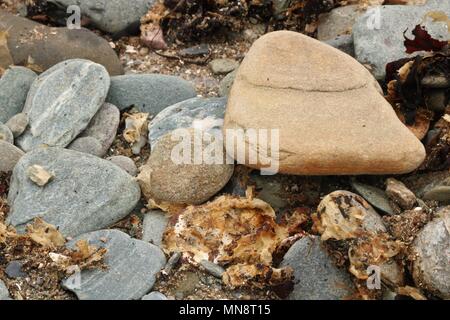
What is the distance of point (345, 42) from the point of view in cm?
541

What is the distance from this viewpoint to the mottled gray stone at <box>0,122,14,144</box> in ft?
15.7

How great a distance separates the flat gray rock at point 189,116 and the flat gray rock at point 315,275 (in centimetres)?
109

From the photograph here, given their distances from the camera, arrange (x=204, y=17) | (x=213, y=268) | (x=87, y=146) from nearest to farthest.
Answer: (x=213, y=268) → (x=87, y=146) → (x=204, y=17)

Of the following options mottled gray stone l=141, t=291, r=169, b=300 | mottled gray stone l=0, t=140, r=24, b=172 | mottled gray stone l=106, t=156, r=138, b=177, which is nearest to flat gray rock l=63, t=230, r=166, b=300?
mottled gray stone l=141, t=291, r=169, b=300

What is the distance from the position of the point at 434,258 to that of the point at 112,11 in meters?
3.15

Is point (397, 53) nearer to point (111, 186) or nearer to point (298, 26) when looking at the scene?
point (298, 26)

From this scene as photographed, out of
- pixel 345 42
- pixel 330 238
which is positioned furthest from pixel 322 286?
pixel 345 42

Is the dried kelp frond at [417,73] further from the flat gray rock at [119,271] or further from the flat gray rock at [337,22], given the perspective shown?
the flat gray rock at [119,271]

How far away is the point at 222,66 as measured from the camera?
5.64 m

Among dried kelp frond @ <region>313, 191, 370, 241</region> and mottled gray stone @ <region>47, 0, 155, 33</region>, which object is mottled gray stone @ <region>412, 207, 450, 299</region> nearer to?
dried kelp frond @ <region>313, 191, 370, 241</region>

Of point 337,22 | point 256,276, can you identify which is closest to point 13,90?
point 256,276

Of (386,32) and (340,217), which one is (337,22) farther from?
(340,217)

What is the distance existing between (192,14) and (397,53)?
160 centimetres

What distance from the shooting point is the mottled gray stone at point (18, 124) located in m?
4.89
